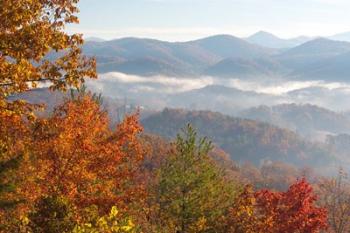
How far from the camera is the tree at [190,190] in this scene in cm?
2808

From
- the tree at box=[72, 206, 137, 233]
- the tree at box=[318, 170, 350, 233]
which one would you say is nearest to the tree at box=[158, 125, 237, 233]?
the tree at box=[318, 170, 350, 233]

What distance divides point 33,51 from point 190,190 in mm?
A: 16945

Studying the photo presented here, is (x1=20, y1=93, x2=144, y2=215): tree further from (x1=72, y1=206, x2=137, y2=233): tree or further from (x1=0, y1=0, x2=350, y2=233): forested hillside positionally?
(x1=72, y1=206, x2=137, y2=233): tree

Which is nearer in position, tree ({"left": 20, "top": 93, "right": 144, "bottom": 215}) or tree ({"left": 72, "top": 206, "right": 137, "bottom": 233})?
tree ({"left": 72, "top": 206, "right": 137, "bottom": 233})

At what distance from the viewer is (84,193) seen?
90.3 feet

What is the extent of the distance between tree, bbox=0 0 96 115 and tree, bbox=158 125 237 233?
47.5 ft

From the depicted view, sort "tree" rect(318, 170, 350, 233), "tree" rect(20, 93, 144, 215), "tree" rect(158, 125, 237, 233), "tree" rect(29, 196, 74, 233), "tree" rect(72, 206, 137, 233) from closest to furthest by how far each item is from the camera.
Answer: "tree" rect(72, 206, 137, 233) < "tree" rect(29, 196, 74, 233) < "tree" rect(20, 93, 144, 215) < "tree" rect(158, 125, 237, 233) < "tree" rect(318, 170, 350, 233)

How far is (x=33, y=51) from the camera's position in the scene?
44.8 feet

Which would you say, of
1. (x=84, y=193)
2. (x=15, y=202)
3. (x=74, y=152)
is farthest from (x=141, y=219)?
(x=15, y=202)

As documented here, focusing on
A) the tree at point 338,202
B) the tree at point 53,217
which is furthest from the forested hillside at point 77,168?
the tree at point 338,202

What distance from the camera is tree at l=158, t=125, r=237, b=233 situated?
28.1 m

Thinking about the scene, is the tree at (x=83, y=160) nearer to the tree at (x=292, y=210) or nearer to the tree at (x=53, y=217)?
the tree at (x=53, y=217)

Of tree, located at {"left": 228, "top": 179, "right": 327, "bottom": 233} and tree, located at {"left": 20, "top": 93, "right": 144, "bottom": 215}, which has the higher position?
tree, located at {"left": 20, "top": 93, "right": 144, "bottom": 215}

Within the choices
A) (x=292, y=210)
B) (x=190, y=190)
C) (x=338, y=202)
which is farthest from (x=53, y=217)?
(x=338, y=202)
